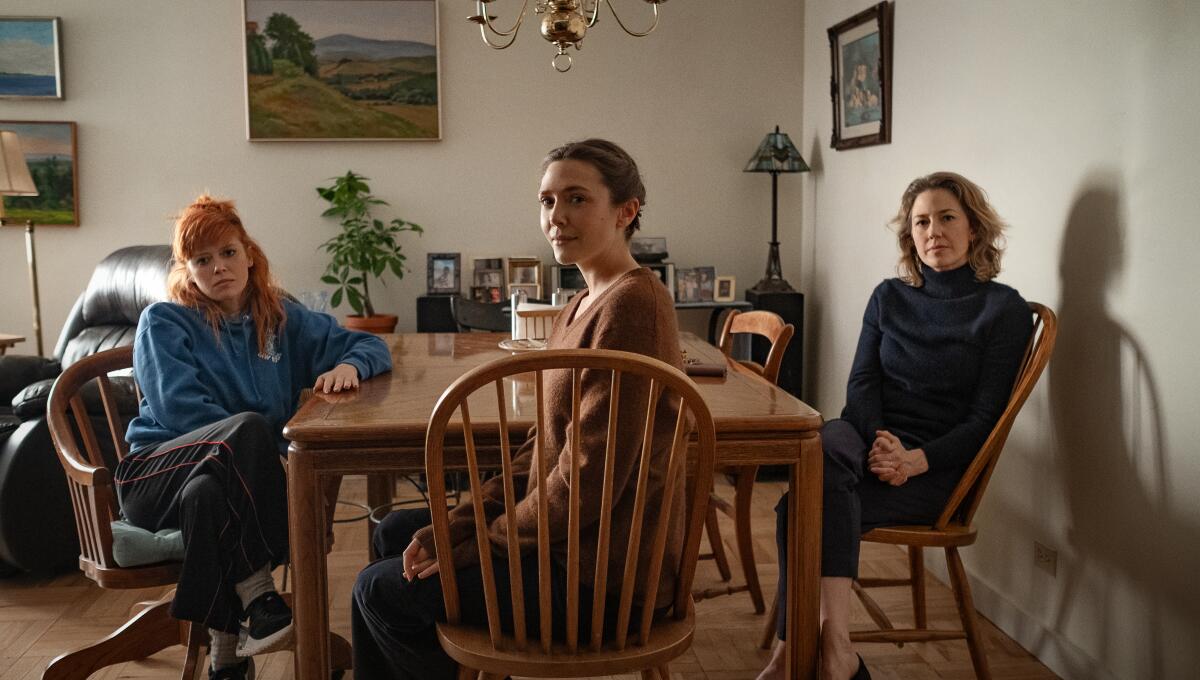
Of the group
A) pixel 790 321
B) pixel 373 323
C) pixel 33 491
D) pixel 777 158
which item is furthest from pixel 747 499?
pixel 373 323

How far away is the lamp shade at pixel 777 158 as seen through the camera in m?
4.43

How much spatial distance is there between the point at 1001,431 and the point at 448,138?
3.10 metres

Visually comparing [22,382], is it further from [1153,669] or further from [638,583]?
[1153,669]

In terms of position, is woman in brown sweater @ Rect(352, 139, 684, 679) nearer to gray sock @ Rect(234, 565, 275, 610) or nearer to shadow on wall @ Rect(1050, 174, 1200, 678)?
gray sock @ Rect(234, 565, 275, 610)

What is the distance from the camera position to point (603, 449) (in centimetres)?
154

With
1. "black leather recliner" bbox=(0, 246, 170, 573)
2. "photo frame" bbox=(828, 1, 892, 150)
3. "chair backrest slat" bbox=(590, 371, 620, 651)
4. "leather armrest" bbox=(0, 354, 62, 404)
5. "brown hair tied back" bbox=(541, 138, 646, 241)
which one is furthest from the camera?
"photo frame" bbox=(828, 1, 892, 150)

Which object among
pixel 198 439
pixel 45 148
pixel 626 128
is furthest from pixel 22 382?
pixel 626 128

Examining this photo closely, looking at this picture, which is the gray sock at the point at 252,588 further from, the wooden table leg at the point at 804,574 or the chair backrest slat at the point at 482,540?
the wooden table leg at the point at 804,574

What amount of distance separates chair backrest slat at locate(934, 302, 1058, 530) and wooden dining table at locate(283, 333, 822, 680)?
1.73 ft

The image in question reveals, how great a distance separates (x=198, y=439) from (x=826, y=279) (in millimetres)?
2995

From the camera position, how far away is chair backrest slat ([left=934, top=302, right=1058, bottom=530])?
226 centimetres

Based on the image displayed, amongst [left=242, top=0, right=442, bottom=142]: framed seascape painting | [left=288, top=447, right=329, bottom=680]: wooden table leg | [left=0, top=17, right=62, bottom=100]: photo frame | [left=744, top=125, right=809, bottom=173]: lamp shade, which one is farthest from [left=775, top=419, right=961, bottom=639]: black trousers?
[left=0, top=17, right=62, bottom=100]: photo frame

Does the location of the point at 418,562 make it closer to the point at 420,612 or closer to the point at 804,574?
the point at 420,612

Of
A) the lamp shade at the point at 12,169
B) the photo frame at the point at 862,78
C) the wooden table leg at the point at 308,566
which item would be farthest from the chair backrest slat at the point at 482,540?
the lamp shade at the point at 12,169
